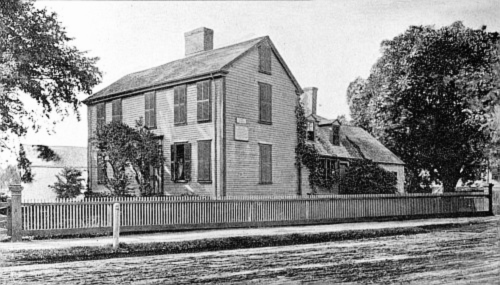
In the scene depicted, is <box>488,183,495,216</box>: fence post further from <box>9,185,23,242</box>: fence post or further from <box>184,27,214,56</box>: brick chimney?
<box>9,185,23,242</box>: fence post

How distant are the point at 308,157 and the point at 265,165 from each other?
4.41 ft

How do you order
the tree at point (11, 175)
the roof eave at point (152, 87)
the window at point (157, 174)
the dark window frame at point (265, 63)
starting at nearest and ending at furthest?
the roof eave at point (152, 87) < the tree at point (11, 175) < the window at point (157, 174) < the dark window frame at point (265, 63)

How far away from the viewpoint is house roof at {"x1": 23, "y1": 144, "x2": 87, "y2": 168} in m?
9.20

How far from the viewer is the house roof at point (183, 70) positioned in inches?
407

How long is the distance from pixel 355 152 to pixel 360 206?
7.02 ft

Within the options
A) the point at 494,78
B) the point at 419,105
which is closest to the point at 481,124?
the point at 494,78

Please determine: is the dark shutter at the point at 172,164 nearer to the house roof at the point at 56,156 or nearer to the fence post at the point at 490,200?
the house roof at the point at 56,156

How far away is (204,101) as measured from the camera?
14.9 meters

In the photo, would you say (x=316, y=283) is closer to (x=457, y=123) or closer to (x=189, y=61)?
(x=457, y=123)

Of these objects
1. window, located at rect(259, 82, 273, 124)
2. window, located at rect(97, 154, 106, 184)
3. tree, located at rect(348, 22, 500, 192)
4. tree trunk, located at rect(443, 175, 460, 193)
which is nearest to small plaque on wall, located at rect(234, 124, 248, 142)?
window, located at rect(259, 82, 273, 124)

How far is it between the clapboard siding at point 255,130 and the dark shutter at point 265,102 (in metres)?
0.10

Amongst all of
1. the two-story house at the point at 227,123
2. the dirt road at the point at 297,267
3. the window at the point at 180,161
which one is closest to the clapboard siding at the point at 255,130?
the two-story house at the point at 227,123

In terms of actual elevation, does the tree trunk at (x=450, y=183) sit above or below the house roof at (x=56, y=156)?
below

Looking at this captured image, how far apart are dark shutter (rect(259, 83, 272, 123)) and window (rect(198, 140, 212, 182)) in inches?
61.1
